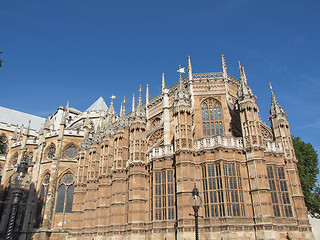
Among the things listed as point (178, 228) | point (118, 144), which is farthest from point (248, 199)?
point (118, 144)

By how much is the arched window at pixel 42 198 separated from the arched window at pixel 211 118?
25.6 metres

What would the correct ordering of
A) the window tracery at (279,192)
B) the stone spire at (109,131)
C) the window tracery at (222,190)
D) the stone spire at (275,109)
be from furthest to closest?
the stone spire at (109,131) < the stone spire at (275,109) < the window tracery at (279,192) < the window tracery at (222,190)

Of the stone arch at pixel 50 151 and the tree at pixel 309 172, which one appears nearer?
the tree at pixel 309 172

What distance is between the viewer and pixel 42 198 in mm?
39875

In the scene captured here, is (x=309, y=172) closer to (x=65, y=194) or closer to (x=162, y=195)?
(x=162, y=195)

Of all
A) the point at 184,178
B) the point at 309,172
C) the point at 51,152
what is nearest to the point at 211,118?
the point at 184,178

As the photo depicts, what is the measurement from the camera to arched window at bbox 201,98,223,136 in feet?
91.8

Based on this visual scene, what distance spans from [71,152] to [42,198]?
7.78 metres

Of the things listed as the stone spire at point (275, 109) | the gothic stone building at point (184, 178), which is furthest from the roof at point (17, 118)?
the stone spire at point (275, 109)

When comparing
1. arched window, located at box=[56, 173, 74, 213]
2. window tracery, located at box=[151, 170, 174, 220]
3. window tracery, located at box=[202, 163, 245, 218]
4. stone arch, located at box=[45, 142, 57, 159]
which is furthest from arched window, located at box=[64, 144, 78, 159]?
window tracery, located at box=[202, 163, 245, 218]

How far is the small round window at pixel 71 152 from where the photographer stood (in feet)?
140

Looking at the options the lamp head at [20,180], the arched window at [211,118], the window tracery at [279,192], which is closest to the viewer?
the lamp head at [20,180]

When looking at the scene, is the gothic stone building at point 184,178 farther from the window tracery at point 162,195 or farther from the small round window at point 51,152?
the small round window at point 51,152

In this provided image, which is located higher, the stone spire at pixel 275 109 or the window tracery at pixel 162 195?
the stone spire at pixel 275 109
